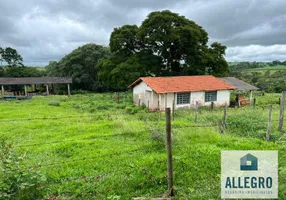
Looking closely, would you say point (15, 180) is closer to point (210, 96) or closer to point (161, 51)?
point (210, 96)

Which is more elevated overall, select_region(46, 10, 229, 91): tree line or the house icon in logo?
select_region(46, 10, 229, 91): tree line

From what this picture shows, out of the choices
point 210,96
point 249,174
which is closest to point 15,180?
point 249,174

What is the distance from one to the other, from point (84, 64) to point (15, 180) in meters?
35.2

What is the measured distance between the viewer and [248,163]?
211 inches

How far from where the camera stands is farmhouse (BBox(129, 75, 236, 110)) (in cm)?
1769

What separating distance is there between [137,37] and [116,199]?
890 inches

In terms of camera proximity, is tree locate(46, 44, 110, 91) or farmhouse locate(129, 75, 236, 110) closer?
farmhouse locate(129, 75, 236, 110)

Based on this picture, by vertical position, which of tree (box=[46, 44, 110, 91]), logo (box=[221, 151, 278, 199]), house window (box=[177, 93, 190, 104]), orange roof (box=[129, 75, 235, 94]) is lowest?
logo (box=[221, 151, 278, 199])

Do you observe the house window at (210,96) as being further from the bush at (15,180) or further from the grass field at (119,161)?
the bush at (15,180)

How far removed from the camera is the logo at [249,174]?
4.43 metres

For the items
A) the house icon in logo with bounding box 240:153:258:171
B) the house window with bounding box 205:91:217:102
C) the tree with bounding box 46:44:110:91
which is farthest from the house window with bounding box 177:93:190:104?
the tree with bounding box 46:44:110:91

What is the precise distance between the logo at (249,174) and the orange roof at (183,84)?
11.1 meters

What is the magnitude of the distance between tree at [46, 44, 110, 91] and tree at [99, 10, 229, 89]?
448 inches

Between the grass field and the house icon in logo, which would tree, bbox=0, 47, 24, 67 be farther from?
the house icon in logo
